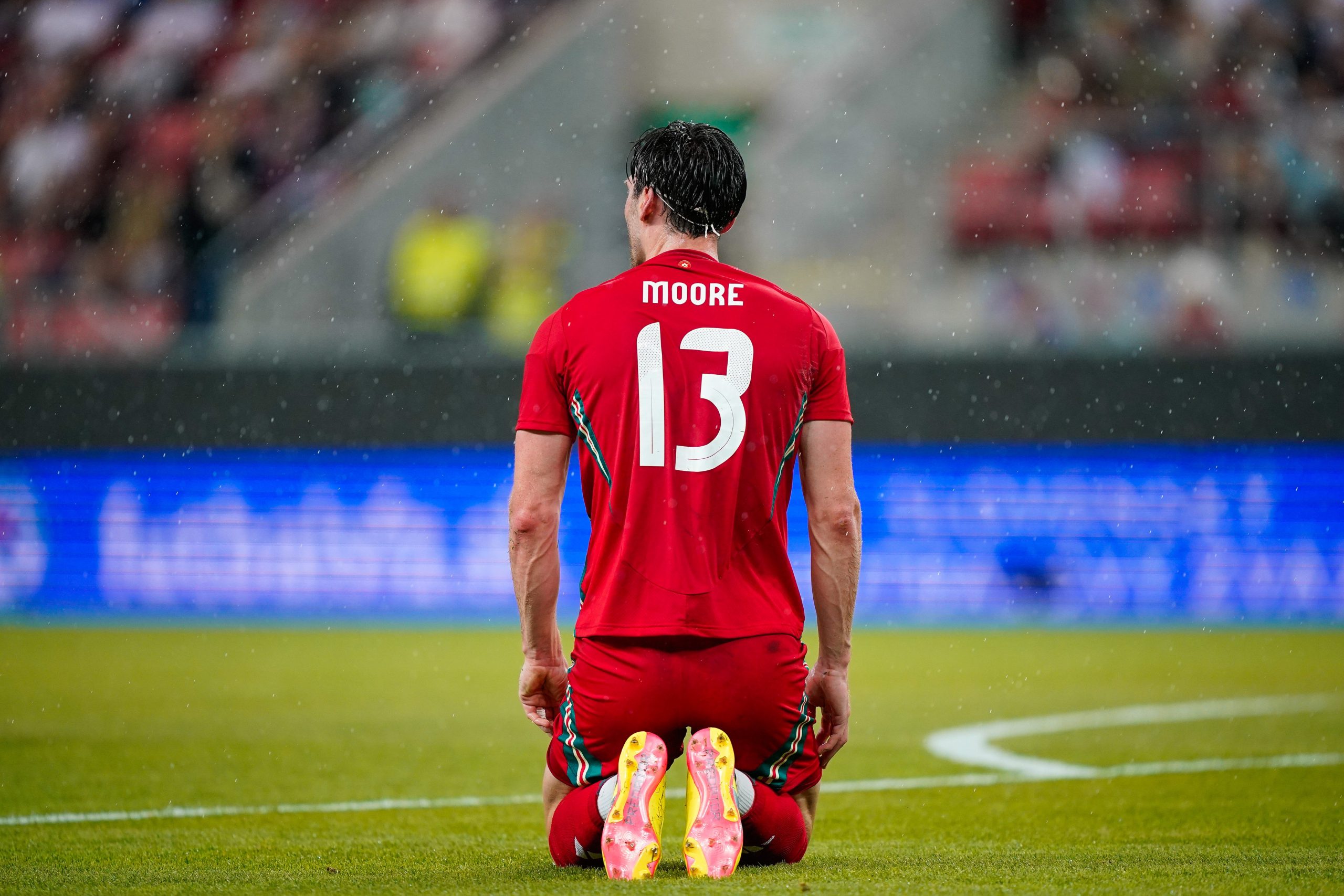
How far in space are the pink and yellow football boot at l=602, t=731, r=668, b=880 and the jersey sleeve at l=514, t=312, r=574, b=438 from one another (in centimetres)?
70

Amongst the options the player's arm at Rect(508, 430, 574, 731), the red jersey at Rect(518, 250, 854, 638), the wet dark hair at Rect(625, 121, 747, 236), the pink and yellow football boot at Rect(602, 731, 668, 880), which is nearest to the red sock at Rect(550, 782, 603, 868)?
the pink and yellow football boot at Rect(602, 731, 668, 880)

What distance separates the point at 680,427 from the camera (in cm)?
341

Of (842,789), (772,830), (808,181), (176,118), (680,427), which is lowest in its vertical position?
(842,789)

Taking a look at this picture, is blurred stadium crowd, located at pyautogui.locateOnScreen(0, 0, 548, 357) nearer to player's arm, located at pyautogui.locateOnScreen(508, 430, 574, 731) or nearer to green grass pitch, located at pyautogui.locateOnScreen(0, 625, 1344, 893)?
green grass pitch, located at pyautogui.locateOnScreen(0, 625, 1344, 893)

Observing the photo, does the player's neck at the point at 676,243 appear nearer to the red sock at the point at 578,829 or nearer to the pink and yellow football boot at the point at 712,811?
the pink and yellow football boot at the point at 712,811

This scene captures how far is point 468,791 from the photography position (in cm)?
575

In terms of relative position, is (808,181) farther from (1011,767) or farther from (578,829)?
(578,829)

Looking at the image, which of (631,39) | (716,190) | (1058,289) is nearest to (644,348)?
(716,190)

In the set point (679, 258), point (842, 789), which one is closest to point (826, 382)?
point (679, 258)

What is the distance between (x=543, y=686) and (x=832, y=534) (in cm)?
73

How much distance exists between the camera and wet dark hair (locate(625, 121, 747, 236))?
Answer: 3480mm

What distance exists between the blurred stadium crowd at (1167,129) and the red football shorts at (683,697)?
11.0 metres

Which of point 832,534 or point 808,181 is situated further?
point 808,181

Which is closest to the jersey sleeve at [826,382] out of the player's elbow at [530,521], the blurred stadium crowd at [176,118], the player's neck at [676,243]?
the player's neck at [676,243]
